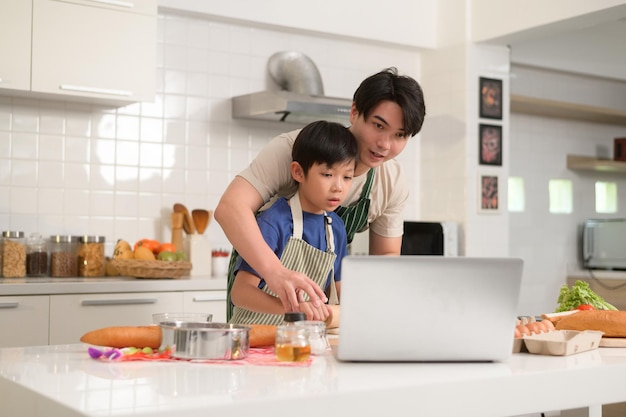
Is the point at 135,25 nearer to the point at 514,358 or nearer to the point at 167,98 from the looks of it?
the point at 167,98

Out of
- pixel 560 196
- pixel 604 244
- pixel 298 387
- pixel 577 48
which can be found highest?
pixel 577 48

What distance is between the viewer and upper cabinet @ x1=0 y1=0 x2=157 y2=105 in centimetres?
358

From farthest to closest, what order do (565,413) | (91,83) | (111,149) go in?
(111,149) → (91,83) → (565,413)

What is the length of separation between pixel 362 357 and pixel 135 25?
270 centimetres

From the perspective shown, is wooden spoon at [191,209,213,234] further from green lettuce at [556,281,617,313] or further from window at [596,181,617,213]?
window at [596,181,617,213]

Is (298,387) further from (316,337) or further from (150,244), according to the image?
(150,244)

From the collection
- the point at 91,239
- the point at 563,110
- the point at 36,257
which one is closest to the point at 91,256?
the point at 91,239

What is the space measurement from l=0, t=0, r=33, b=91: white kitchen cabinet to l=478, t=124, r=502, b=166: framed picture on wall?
251cm

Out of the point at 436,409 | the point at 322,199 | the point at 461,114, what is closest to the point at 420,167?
the point at 461,114

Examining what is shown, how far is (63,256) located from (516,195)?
3304mm

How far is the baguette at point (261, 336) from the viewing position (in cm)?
170

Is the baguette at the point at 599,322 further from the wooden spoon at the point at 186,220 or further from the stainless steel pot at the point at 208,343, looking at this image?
the wooden spoon at the point at 186,220

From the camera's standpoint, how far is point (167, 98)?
423 cm

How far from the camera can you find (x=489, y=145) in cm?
486
